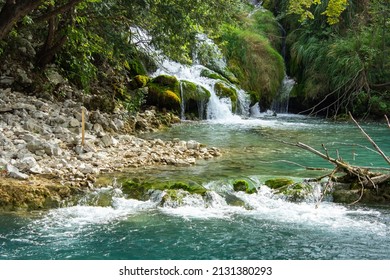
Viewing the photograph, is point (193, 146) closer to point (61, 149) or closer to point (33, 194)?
point (61, 149)

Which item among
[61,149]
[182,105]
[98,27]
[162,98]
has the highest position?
[98,27]

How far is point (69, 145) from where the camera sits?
8852 mm

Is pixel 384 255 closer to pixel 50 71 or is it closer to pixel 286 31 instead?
pixel 50 71

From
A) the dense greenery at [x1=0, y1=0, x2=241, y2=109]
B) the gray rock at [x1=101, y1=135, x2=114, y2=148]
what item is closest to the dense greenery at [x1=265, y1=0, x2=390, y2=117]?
the dense greenery at [x1=0, y1=0, x2=241, y2=109]

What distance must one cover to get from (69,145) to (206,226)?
389cm

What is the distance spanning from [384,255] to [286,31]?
56.5ft

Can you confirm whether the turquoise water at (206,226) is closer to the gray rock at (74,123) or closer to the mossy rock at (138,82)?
the gray rock at (74,123)

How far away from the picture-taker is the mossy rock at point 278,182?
7.40 meters

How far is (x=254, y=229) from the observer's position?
5844 mm

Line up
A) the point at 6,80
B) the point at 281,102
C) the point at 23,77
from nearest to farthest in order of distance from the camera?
the point at 6,80 < the point at 23,77 < the point at 281,102

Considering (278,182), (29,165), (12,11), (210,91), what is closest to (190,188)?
(278,182)

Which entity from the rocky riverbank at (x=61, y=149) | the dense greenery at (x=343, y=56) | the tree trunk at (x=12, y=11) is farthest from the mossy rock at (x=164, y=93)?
the tree trunk at (x=12, y=11)

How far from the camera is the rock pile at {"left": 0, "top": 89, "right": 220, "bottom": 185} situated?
745 cm

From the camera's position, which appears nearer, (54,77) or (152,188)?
(152,188)
